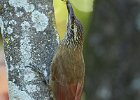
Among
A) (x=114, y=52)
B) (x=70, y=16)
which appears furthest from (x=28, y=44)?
(x=114, y=52)

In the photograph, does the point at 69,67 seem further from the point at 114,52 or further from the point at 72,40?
the point at 114,52

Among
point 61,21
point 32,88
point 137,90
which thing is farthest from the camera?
point 137,90

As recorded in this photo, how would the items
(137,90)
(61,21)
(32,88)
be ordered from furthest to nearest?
(137,90), (61,21), (32,88)

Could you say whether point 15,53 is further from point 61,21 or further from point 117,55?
point 117,55

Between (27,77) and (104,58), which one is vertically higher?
(27,77)

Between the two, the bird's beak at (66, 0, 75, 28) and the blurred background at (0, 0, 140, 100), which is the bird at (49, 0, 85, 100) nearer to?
the bird's beak at (66, 0, 75, 28)

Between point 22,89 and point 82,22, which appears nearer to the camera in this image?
point 22,89

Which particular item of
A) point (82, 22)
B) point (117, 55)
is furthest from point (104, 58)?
point (82, 22)
